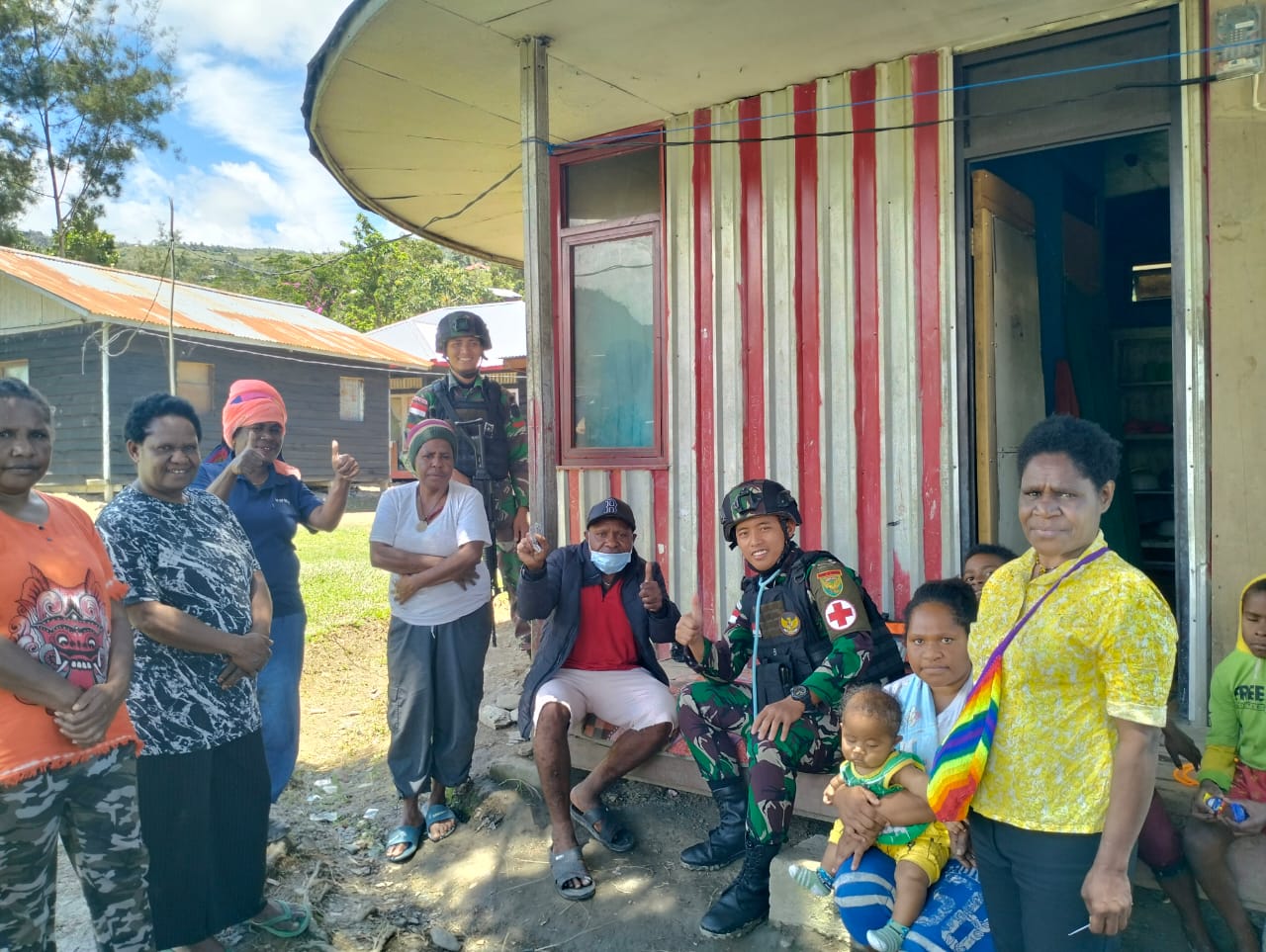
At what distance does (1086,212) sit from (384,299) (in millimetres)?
30159

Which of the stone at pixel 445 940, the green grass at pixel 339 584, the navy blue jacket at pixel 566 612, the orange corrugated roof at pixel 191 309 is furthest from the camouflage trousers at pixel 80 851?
the orange corrugated roof at pixel 191 309

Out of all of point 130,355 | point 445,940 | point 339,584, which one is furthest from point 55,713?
point 130,355

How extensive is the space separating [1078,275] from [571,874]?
5.00 meters

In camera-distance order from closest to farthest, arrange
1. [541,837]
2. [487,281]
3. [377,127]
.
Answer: [541,837], [377,127], [487,281]

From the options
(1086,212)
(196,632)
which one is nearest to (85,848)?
(196,632)

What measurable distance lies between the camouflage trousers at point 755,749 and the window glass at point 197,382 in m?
17.2

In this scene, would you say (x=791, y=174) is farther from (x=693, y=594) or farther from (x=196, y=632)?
(x=196, y=632)

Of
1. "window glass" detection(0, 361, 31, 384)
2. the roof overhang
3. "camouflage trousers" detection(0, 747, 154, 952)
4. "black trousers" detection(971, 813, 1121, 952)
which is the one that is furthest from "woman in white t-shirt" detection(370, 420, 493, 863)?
"window glass" detection(0, 361, 31, 384)

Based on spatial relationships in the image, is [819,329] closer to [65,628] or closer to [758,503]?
[758,503]

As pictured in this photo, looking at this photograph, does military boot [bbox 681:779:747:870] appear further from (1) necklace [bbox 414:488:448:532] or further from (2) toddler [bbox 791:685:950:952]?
(1) necklace [bbox 414:488:448:532]

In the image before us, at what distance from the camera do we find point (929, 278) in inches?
171

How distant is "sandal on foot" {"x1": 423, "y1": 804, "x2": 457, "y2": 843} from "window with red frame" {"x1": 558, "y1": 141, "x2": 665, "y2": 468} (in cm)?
215

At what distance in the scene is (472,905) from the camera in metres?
3.68

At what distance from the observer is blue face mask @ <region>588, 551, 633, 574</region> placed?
4039mm
